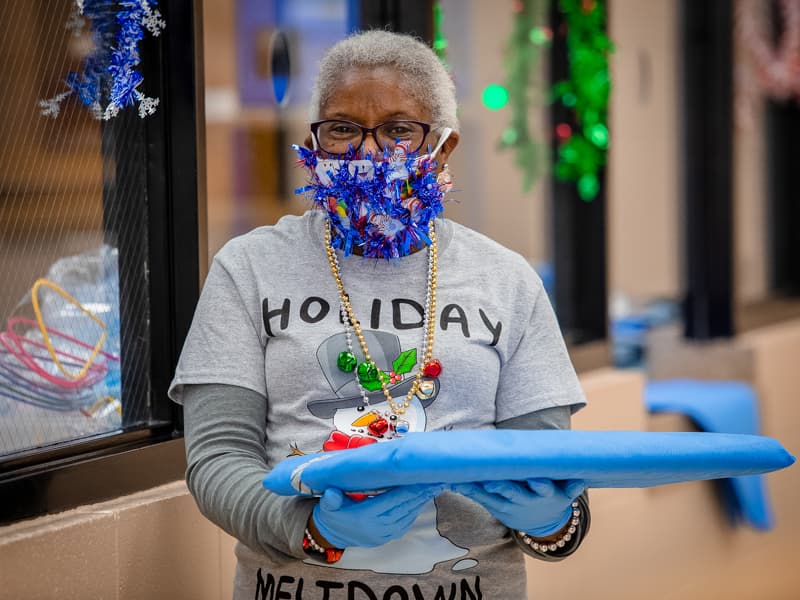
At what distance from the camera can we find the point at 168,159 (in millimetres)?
2043

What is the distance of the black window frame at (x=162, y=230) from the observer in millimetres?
1990

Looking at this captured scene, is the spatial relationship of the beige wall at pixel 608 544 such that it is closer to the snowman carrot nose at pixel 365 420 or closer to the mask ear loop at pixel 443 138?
the snowman carrot nose at pixel 365 420

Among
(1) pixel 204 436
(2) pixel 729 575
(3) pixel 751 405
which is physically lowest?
(2) pixel 729 575

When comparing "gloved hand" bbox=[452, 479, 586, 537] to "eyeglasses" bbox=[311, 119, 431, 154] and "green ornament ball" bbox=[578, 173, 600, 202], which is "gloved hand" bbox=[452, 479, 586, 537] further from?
"green ornament ball" bbox=[578, 173, 600, 202]

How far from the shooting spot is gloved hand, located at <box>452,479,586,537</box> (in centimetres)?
133

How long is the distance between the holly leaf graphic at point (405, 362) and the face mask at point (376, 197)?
148 millimetres

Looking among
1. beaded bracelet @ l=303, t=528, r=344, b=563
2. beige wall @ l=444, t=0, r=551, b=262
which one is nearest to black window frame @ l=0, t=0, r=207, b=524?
beaded bracelet @ l=303, t=528, r=344, b=563

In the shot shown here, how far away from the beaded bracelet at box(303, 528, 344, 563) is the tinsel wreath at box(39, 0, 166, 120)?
88cm

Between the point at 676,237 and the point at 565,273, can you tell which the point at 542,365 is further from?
the point at 676,237

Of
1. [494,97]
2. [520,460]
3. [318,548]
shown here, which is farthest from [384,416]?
[494,97]

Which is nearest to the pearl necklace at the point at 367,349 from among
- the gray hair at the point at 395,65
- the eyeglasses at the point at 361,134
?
the eyeglasses at the point at 361,134

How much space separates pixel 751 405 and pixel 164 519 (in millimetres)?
2846

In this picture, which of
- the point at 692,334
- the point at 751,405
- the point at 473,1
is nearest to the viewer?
the point at 473,1

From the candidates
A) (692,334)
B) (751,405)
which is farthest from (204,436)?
(692,334)
